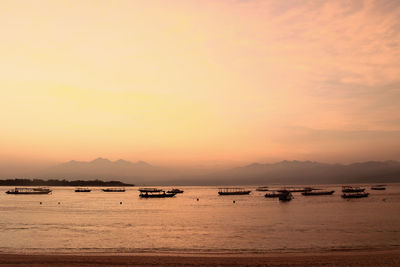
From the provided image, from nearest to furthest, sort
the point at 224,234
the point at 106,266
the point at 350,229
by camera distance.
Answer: the point at 106,266 < the point at 224,234 < the point at 350,229

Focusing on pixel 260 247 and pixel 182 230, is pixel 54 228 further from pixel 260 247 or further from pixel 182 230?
pixel 260 247

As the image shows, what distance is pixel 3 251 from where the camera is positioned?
29.8 m

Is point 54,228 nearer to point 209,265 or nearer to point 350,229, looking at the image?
point 209,265

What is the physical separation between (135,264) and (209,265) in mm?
4889

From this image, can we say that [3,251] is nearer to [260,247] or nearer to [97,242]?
[97,242]

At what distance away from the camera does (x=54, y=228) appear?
153 ft

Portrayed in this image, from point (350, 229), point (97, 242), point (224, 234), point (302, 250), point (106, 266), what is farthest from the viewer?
point (350, 229)

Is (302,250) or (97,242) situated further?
(97,242)

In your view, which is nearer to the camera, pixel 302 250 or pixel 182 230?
pixel 302 250

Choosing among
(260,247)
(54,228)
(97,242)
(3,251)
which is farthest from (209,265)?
(54,228)

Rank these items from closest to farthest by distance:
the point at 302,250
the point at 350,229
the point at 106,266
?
the point at 106,266 < the point at 302,250 < the point at 350,229

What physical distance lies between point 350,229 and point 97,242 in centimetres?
3108

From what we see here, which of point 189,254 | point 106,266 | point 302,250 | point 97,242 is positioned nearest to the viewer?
point 106,266

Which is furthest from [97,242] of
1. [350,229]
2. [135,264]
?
[350,229]
